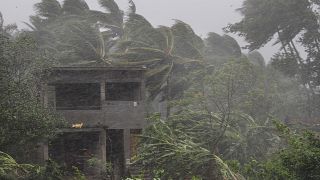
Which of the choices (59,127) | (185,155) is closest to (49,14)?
(59,127)

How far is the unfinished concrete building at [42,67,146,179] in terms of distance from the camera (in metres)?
19.2

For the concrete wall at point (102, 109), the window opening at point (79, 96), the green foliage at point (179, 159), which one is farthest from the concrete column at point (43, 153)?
the green foliage at point (179, 159)

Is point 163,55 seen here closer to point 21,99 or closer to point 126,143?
point 126,143

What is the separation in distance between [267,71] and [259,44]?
1036cm

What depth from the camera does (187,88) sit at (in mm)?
28031

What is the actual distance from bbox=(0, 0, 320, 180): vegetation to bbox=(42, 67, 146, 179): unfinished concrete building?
1.15 meters

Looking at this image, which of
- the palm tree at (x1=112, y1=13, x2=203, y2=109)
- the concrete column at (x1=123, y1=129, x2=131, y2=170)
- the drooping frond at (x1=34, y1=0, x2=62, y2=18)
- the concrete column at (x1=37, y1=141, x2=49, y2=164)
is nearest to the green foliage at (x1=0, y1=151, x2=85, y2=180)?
the concrete column at (x1=37, y1=141, x2=49, y2=164)

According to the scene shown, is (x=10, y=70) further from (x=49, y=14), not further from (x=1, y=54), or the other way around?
(x=49, y=14)

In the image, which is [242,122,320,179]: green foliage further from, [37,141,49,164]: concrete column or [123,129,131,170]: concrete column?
[37,141,49,164]: concrete column

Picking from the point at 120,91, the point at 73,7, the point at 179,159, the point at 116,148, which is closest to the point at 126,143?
the point at 116,148

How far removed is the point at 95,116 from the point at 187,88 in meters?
9.34

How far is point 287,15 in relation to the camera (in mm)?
26906

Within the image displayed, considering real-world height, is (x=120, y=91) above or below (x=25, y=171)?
above

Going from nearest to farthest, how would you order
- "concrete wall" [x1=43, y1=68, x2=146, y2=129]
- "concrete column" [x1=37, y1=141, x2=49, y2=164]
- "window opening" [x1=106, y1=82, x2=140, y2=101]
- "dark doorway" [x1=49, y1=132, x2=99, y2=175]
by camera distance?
"concrete column" [x1=37, y1=141, x2=49, y2=164] < "concrete wall" [x1=43, y1=68, x2=146, y2=129] < "dark doorway" [x1=49, y1=132, x2=99, y2=175] < "window opening" [x1=106, y1=82, x2=140, y2=101]
